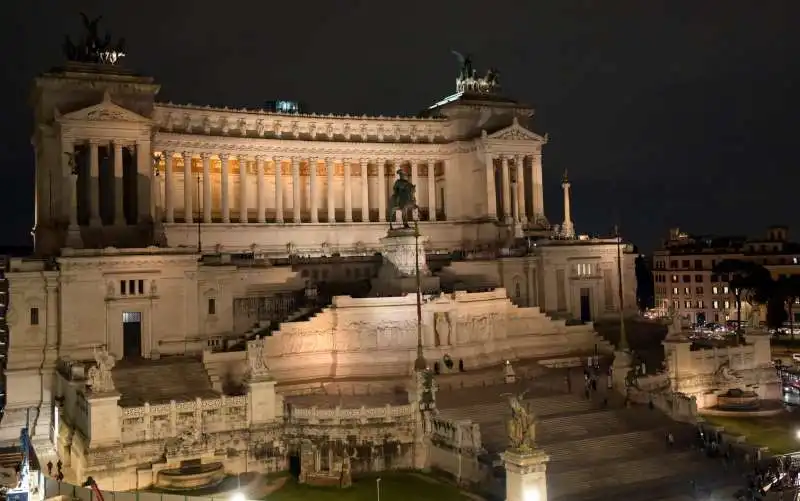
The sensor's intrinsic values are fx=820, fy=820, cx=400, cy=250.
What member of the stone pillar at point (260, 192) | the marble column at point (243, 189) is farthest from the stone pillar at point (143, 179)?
the stone pillar at point (260, 192)

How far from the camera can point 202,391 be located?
46750mm

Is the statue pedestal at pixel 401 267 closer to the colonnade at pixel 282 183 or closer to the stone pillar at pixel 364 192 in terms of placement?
the colonnade at pixel 282 183

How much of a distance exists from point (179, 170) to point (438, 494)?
165 ft

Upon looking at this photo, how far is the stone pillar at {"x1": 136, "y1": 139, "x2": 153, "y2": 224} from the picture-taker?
6675 cm

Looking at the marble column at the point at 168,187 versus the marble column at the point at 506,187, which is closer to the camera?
the marble column at the point at 168,187

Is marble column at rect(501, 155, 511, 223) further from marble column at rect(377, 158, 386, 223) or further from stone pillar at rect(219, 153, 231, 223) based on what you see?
stone pillar at rect(219, 153, 231, 223)

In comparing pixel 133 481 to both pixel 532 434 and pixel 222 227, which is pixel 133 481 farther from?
pixel 222 227

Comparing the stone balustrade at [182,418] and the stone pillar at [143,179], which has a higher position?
the stone pillar at [143,179]

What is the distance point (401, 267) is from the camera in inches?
2375

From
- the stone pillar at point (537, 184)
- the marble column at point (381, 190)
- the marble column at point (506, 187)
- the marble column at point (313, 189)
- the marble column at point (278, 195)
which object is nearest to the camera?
the marble column at point (278, 195)

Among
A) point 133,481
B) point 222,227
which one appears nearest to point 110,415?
point 133,481

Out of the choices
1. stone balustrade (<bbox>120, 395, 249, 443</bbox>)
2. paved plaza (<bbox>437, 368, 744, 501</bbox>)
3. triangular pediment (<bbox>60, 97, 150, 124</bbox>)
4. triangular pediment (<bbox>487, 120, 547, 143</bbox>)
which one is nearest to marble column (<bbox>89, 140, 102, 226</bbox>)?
triangular pediment (<bbox>60, 97, 150, 124</bbox>)

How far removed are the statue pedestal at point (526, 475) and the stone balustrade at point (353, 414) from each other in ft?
41.0

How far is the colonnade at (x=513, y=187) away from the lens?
84.6 m
